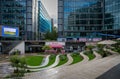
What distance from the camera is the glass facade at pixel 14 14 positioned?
92444mm

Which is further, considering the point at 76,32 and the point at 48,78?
the point at 76,32

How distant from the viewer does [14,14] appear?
92875mm

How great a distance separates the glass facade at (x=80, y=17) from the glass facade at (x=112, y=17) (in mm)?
4703

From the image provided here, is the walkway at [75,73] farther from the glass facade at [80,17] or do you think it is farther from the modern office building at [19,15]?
the modern office building at [19,15]

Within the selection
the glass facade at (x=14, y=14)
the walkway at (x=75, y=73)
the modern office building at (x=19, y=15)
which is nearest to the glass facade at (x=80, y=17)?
the modern office building at (x=19, y=15)

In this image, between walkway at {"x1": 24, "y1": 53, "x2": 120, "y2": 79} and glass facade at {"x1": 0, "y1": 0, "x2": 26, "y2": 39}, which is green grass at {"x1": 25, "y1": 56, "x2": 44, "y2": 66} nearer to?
walkway at {"x1": 24, "y1": 53, "x2": 120, "y2": 79}

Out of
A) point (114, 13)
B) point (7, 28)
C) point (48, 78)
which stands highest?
point (114, 13)

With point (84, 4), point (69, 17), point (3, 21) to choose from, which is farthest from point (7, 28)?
point (84, 4)

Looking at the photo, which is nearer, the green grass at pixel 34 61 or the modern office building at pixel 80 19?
the green grass at pixel 34 61

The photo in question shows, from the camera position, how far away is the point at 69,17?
8869cm

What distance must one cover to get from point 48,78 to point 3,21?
79870 mm

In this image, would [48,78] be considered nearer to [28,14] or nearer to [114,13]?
[114,13]

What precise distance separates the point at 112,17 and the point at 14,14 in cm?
4038

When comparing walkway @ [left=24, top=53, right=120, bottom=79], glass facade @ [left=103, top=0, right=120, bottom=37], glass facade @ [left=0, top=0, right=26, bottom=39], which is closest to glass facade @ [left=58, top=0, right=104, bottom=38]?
glass facade @ [left=103, top=0, right=120, bottom=37]
